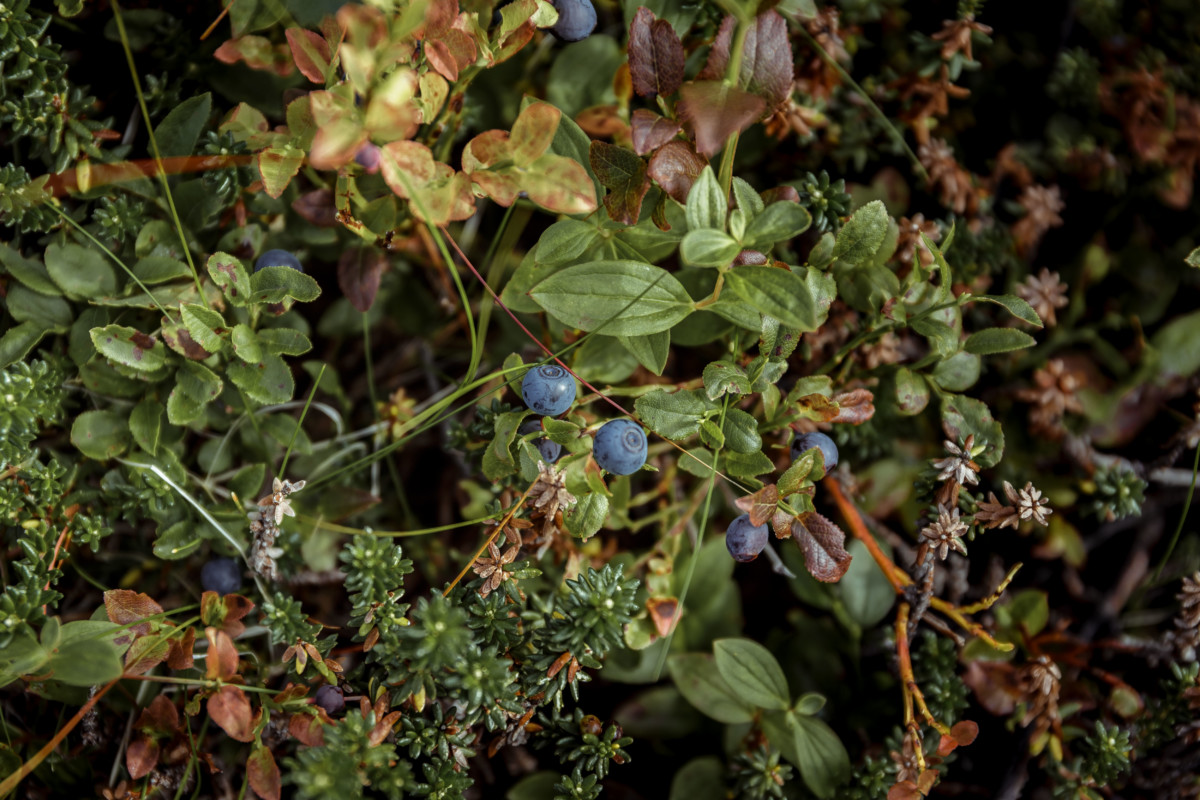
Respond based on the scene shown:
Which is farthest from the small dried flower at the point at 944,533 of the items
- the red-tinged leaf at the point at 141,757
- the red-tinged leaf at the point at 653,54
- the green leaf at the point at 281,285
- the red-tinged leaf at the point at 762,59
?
the red-tinged leaf at the point at 141,757

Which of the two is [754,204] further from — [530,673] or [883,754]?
[883,754]

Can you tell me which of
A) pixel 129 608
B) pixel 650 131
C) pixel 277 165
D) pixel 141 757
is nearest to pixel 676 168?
pixel 650 131

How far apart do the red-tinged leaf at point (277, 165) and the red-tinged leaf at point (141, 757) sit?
91 centimetres

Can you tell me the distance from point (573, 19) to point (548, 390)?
64cm

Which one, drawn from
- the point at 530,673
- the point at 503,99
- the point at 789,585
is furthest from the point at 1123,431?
the point at 503,99

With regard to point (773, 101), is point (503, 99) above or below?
below

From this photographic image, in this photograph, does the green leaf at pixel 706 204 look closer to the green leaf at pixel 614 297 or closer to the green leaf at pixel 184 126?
the green leaf at pixel 614 297

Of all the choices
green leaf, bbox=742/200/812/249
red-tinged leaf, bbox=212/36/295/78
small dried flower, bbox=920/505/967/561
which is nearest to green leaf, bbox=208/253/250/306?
red-tinged leaf, bbox=212/36/295/78

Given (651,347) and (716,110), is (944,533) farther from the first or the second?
(716,110)

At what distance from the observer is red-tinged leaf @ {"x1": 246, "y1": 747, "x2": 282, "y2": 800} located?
3.97 ft

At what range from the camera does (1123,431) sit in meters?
1.81

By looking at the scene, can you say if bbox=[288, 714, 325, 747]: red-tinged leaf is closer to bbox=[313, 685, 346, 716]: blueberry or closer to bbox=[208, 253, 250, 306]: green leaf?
bbox=[313, 685, 346, 716]: blueberry

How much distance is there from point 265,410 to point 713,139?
1026 millimetres

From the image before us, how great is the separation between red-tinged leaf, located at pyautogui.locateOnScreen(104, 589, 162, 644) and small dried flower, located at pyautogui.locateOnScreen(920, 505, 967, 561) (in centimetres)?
127
